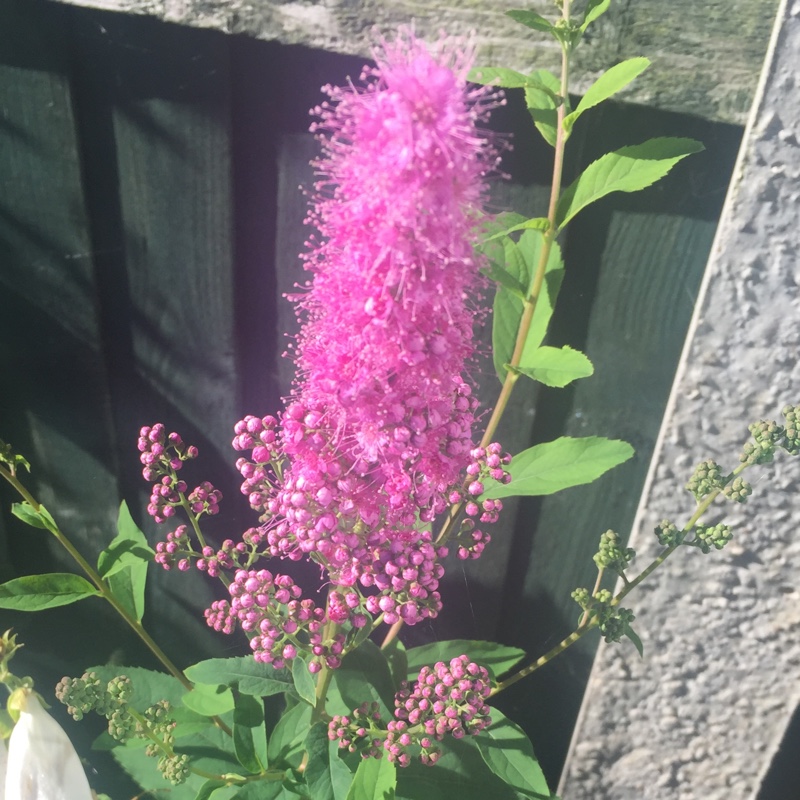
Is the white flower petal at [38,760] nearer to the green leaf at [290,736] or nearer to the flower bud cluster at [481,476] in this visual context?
the green leaf at [290,736]

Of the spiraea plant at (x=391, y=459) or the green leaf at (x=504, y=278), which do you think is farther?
the green leaf at (x=504, y=278)

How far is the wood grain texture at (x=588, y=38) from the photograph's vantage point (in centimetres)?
67

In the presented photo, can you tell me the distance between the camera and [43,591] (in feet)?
2.12

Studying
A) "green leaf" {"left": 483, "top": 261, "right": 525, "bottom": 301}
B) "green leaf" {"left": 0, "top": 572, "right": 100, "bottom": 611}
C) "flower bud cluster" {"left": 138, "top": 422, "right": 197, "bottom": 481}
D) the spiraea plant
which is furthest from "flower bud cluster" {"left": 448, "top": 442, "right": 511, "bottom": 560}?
"green leaf" {"left": 0, "top": 572, "right": 100, "bottom": 611}

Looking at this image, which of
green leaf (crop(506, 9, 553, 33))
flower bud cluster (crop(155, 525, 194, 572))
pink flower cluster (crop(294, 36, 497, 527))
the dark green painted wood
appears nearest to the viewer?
pink flower cluster (crop(294, 36, 497, 527))

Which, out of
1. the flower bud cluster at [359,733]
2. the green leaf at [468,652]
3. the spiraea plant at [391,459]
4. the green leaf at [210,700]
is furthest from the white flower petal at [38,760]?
the green leaf at [468,652]

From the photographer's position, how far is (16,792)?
62 centimetres

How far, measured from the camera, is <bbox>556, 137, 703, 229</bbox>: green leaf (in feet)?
1.82

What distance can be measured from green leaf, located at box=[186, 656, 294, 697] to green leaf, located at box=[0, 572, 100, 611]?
120mm

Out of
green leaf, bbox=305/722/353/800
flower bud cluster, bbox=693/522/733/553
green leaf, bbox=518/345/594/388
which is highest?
green leaf, bbox=518/345/594/388

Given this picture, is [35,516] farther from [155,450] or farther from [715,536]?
[715,536]

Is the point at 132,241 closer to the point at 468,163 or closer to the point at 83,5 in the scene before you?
the point at 83,5

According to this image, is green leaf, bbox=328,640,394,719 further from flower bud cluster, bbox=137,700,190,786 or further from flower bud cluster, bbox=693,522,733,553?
flower bud cluster, bbox=693,522,733,553

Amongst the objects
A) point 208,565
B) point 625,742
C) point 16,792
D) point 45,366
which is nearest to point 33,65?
point 45,366
